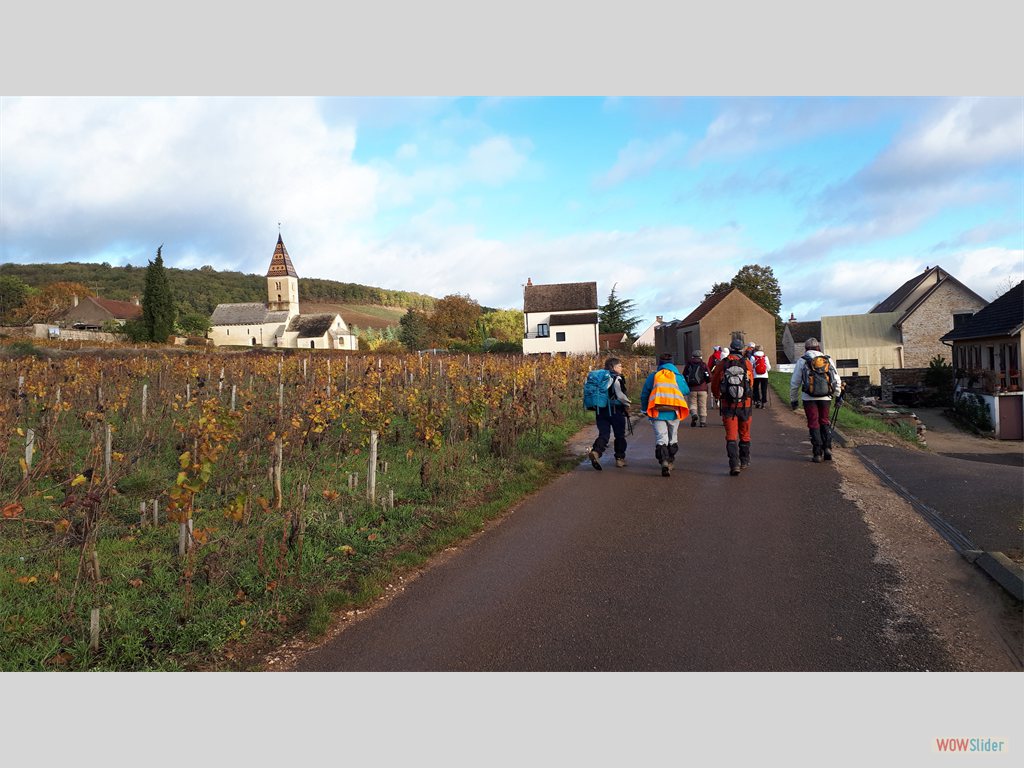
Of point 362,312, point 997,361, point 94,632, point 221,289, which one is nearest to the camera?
point 94,632

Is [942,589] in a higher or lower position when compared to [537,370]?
lower

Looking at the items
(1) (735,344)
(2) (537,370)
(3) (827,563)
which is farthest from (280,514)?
(2) (537,370)

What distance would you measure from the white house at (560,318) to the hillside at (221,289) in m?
53.3

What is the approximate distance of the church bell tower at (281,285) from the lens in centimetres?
10669

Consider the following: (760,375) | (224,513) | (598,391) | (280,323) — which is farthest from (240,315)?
(224,513)

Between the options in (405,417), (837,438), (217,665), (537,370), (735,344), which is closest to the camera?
(217,665)

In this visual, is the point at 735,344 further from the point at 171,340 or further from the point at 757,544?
the point at 171,340

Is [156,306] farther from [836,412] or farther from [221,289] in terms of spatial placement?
[221,289]

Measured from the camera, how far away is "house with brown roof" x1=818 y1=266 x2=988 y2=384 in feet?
163

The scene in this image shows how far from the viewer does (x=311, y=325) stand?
9756 cm

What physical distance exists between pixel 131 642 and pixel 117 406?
10.8 meters

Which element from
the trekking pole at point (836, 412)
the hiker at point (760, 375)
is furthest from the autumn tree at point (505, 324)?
the trekking pole at point (836, 412)

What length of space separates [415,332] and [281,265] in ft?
129

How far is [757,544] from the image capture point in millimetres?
6809
